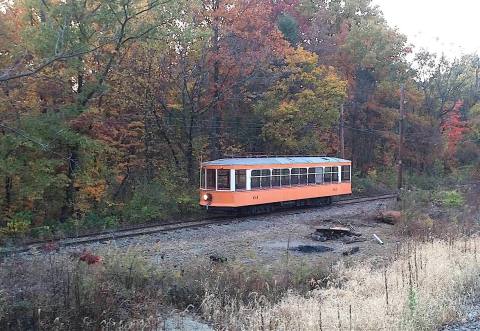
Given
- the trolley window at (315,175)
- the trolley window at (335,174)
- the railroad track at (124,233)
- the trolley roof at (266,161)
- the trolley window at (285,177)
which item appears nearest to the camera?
the railroad track at (124,233)

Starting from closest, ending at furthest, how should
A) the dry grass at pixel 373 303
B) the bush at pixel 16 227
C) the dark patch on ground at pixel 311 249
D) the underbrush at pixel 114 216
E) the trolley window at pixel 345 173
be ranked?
the dry grass at pixel 373 303 < the dark patch on ground at pixel 311 249 < the bush at pixel 16 227 < the underbrush at pixel 114 216 < the trolley window at pixel 345 173

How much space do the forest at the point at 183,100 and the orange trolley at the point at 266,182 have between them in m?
1.69

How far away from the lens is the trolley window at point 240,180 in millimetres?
20578

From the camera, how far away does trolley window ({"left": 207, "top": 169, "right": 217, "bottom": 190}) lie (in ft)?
68.8

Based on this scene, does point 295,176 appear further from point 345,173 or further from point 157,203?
point 157,203

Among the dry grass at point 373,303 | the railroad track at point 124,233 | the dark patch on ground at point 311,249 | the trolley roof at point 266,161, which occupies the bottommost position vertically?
the dark patch on ground at point 311,249

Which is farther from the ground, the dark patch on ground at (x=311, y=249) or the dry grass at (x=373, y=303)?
the dry grass at (x=373, y=303)

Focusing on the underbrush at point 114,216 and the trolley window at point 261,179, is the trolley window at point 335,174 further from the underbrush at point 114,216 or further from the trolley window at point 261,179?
the underbrush at point 114,216

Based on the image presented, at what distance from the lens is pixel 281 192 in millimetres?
22859

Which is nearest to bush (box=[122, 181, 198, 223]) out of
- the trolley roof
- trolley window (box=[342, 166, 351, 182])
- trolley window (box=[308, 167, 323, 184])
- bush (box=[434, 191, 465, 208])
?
the trolley roof

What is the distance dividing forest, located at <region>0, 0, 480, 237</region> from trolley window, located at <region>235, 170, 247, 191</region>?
7.98 ft

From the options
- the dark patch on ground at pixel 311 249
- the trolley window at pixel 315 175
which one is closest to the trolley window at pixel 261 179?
the trolley window at pixel 315 175

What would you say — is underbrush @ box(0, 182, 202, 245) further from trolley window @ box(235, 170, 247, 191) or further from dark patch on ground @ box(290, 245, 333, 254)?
dark patch on ground @ box(290, 245, 333, 254)

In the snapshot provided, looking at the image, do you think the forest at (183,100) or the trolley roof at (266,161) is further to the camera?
the trolley roof at (266,161)
